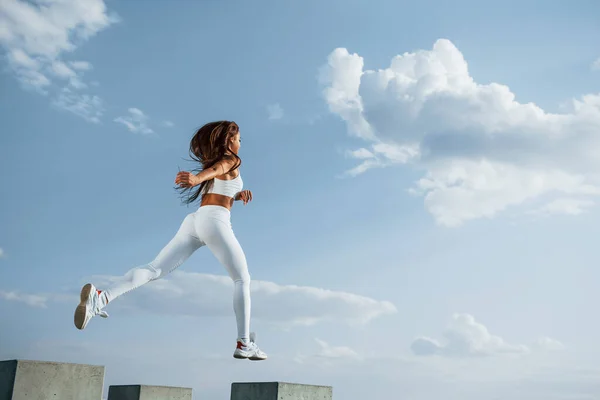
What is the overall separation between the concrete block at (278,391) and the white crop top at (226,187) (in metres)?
2.17

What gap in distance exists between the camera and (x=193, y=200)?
7.23m

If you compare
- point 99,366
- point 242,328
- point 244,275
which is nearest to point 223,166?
point 244,275

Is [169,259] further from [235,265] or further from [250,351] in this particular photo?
[250,351]

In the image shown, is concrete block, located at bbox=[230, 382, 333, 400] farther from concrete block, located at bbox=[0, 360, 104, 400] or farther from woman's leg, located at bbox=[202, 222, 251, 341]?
concrete block, located at bbox=[0, 360, 104, 400]

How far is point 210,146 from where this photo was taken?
23.7 ft

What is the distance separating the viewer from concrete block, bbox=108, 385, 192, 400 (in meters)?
8.24

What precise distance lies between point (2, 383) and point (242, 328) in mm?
2418

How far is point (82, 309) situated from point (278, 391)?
231cm

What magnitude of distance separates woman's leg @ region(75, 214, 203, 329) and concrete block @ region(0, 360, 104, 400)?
617mm

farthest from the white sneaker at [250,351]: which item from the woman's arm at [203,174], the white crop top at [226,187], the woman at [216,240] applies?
the woman's arm at [203,174]

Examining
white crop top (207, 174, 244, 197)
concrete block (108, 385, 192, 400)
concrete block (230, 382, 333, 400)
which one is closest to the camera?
white crop top (207, 174, 244, 197)

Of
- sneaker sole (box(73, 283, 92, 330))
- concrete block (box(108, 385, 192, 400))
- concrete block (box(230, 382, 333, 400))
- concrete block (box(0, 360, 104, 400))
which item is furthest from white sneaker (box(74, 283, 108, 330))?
concrete block (box(108, 385, 192, 400))

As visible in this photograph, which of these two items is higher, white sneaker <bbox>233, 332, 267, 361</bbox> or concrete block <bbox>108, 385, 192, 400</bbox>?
white sneaker <bbox>233, 332, 267, 361</bbox>

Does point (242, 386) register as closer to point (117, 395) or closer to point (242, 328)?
point (242, 328)
